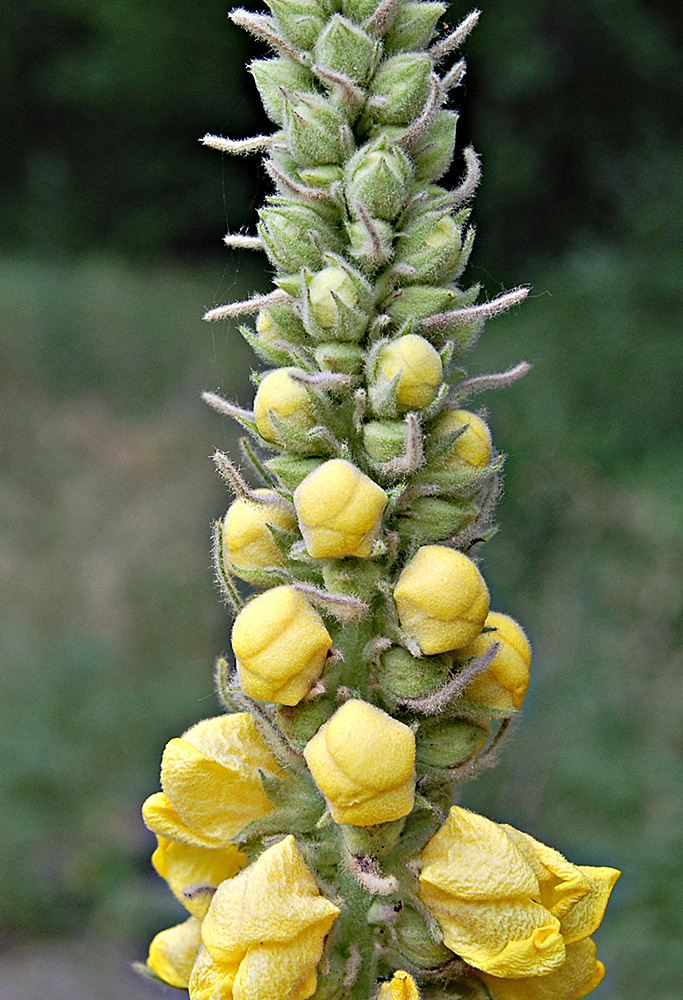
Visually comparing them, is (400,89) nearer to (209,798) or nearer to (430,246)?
(430,246)

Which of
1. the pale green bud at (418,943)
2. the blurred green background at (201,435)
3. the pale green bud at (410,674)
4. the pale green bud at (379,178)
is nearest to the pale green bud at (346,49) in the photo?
the pale green bud at (379,178)

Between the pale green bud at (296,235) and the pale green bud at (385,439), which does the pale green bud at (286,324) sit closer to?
the pale green bud at (296,235)

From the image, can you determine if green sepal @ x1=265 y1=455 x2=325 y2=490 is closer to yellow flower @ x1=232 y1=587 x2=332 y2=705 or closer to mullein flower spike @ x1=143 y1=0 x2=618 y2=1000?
mullein flower spike @ x1=143 y1=0 x2=618 y2=1000

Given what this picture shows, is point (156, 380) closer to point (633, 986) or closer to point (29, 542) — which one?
point (29, 542)

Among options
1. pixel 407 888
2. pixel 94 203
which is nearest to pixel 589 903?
pixel 407 888

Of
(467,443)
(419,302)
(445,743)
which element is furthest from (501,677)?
(419,302)

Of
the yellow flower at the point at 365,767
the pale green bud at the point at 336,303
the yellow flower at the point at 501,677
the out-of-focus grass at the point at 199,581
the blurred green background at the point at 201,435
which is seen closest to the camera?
the yellow flower at the point at 365,767

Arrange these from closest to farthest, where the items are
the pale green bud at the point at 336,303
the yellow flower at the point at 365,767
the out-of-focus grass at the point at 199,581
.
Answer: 1. the yellow flower at the point at 365,767
2. the pale green bud at the point at 336,303
3. the out-of-focus grass at the point at 199,581
